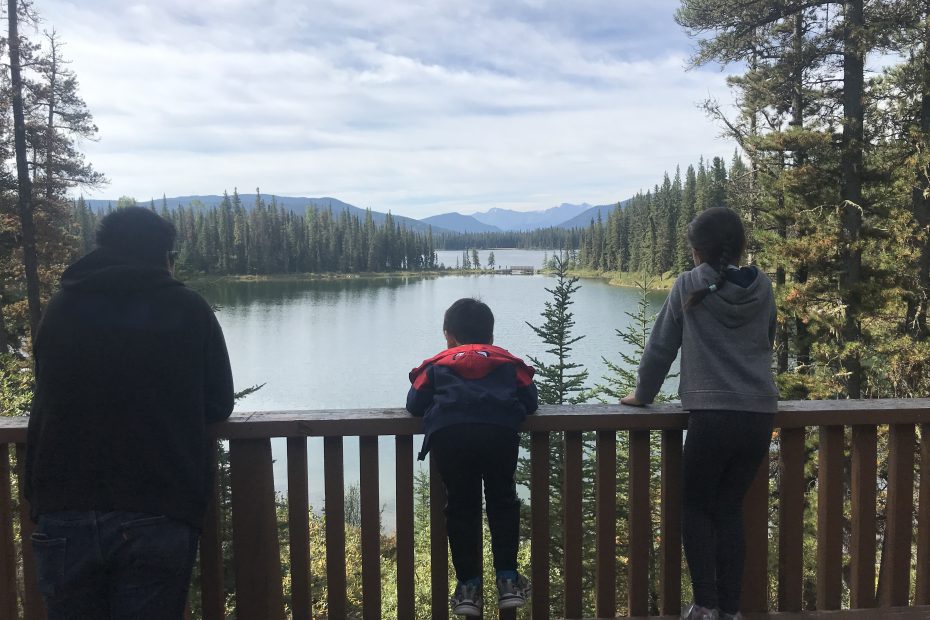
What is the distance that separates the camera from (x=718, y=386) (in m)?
2.10

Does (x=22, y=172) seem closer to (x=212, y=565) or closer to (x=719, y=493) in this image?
(x=212, y=565)

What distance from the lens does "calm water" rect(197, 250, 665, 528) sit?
2238 cm

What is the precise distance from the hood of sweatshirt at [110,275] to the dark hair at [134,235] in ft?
0.09

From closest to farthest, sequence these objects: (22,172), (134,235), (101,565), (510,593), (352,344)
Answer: (101,565) < (134,235) < (510,593) < (22,172) < (352,344)

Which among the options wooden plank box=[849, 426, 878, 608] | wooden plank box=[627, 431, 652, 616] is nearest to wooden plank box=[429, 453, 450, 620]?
wooden plank box=[627, 431, 652, 616]

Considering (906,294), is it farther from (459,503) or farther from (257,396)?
(257,396)

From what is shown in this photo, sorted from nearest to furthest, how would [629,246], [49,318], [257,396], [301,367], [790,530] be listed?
1. [49,318]
2. [790,530]
3. [257,396]
4. [301,367]
5. [629,246]

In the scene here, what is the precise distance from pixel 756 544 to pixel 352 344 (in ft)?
113

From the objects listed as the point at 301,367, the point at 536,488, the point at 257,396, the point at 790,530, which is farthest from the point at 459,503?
the point at 301,367

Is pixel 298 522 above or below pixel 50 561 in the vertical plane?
below

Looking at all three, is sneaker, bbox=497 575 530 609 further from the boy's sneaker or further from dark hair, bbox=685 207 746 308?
dark hair, bbox=685 207 746 308

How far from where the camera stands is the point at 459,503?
2168mm

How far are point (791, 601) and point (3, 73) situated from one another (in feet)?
53.8

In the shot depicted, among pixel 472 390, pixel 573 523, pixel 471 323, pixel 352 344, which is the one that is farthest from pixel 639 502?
pixel 352 344
